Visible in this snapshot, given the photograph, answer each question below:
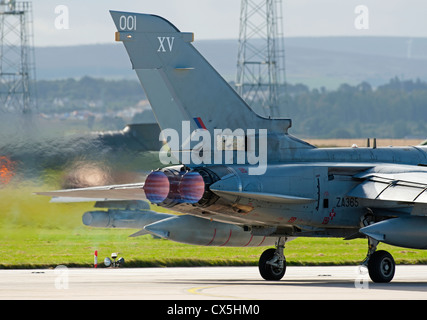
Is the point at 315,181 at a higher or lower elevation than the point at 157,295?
higher

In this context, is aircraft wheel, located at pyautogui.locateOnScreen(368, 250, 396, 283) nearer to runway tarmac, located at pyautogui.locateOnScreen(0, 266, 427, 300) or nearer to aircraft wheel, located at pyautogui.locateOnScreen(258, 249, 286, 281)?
runway tarmac, located at pyautogui.locateOnScreen(0, 266, 427, 300)

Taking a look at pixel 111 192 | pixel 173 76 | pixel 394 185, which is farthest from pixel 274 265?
pixel 173 76

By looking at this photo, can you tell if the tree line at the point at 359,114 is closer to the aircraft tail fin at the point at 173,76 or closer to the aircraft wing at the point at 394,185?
the aircraft wing at the point at 394,185

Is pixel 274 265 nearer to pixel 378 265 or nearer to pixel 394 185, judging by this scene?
pixel 378 265

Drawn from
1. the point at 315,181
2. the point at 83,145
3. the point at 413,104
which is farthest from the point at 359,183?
the point at 413,104

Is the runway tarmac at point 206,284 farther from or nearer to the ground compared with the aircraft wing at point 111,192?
nearer to the ground

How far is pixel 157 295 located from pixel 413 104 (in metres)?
75.8

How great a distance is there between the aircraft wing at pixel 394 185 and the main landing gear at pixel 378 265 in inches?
39.1

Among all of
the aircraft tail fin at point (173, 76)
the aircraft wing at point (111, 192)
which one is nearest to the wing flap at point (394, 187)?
the aircraft tail fin at point (173, 76)

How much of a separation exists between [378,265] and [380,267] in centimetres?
6

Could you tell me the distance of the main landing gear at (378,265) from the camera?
682 inches

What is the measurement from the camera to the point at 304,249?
27375mm

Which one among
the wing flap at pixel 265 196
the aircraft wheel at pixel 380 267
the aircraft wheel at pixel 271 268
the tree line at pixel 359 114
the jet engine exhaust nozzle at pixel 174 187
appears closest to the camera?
the jet engine exhaust nozzle at pixel 174 187
